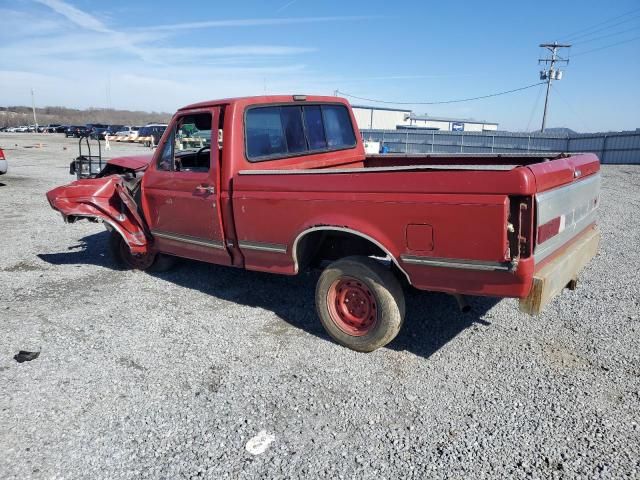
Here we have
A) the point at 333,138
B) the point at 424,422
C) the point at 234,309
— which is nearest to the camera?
the point at 424,422

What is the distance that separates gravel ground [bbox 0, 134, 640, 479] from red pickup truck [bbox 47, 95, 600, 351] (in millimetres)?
531

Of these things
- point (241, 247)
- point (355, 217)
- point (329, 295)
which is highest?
point (355, 217)

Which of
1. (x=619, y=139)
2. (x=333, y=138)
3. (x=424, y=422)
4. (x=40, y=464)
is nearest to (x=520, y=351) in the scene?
(x=424, y=422)

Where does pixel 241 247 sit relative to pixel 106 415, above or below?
above

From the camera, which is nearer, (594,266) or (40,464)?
(40,464)

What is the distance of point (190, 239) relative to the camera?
4.93 metres

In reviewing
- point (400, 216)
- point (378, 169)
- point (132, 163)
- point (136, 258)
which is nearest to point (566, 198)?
point (400, 216)

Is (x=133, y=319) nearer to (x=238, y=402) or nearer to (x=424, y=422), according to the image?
(x=238, y=402)

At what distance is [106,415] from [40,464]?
49 centimetres

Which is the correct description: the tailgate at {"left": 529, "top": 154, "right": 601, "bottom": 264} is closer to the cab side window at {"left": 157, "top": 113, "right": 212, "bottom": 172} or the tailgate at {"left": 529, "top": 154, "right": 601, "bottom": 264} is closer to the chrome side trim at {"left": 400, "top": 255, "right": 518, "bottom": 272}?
the chrome side trim at {"left": 400, "top": 255, "right": 518, "bottom": 272}

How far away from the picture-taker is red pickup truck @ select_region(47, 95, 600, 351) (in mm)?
3074

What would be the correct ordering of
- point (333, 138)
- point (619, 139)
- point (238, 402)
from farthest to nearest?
1. point (619, 139)
2. point (333, 138)
3. point (238, 402)

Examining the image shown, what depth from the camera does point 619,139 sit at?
23.8 metres

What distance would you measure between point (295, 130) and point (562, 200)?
2.67 m
